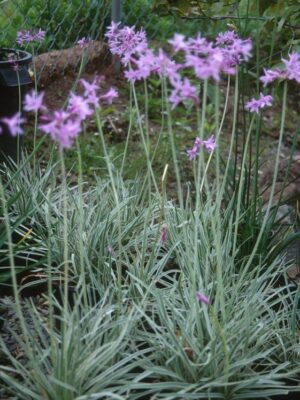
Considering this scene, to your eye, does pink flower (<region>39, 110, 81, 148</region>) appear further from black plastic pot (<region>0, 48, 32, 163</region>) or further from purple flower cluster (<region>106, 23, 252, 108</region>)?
black plastic pot (<region>0, 48, 32, 163</region>)

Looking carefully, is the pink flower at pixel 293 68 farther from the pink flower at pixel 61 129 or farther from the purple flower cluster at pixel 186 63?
the pink flower at pixel 61 129

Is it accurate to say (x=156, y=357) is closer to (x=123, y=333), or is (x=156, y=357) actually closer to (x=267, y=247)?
(x=123, y=333)

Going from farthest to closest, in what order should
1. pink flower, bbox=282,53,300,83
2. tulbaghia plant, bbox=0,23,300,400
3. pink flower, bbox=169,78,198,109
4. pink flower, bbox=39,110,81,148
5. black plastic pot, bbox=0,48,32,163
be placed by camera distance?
black plastic pot, bbox=0,48,32,163
pink flower, bbox=282,53,300,83
tulbaghia plant, bbox=0,23,300,400
pink flower, bbox=169,78,198,109
pink flower, bbox=39,110,81,148

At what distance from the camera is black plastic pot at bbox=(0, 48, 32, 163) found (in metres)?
3.79

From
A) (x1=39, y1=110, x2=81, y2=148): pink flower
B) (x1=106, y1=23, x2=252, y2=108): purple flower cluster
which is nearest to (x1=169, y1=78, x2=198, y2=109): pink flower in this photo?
(x1=106, y1=23, x2=252, y2=108): purple flower cluster

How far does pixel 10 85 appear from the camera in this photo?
3803 millimetres

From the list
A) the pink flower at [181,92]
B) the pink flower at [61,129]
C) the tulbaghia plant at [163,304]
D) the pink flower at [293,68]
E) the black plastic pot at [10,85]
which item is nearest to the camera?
the pink flower at [61,129]

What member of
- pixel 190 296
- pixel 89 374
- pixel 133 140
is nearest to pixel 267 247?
pixel 190 296

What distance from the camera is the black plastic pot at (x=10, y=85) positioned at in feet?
12.4

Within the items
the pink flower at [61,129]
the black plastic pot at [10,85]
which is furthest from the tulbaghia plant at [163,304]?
the black plastic pot at [10,85]

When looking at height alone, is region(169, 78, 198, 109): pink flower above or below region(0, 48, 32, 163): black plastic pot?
above

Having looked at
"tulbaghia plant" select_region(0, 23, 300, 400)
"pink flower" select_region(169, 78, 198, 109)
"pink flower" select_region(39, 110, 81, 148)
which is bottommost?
"tulbaghia plant" select_region(0, 23, 300, 400)

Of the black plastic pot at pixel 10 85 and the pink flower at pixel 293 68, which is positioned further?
the black plastic pot at pixel 10 85

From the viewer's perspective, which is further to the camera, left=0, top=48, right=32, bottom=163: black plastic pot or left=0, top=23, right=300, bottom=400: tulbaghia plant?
left=0, top=48, right=32, bottom=163: black plastic pot
